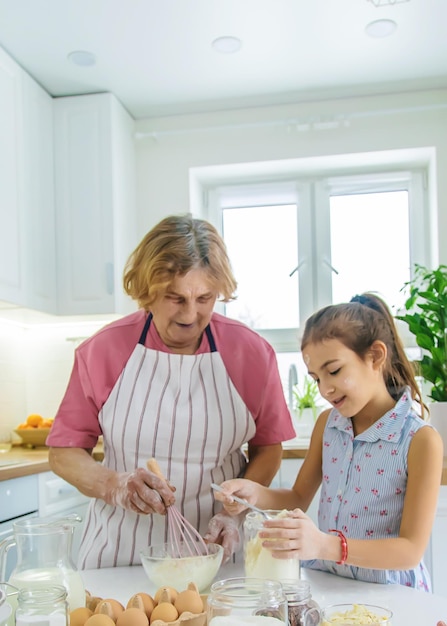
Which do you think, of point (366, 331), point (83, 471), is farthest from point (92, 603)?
point (366, 331)

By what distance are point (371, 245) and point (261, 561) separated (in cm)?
285

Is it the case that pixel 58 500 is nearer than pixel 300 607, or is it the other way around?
pixel 300 607

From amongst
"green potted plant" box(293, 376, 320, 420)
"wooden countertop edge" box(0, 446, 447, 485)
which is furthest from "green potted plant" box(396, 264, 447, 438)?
"green potted plant" box(293, 376, 320, 420)

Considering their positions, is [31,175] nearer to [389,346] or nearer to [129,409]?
[129,409]

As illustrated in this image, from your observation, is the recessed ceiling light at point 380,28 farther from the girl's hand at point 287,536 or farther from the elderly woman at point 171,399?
the girl's hand at point 287,536

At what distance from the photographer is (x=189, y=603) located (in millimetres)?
905

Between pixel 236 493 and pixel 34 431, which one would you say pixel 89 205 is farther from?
pixel 236 493

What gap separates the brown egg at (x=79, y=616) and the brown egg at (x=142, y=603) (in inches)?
2.0

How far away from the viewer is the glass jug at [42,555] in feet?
3.11

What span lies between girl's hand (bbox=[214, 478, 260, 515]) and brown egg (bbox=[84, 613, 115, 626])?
1.39 feet

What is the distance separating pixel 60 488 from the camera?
2859 mm

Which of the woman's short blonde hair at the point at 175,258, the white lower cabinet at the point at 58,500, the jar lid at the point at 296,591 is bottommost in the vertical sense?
the white lower cabinet at the point at 58,500

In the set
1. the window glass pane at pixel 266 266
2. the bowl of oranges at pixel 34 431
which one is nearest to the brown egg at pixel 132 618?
the bowl of oranges at pixel 34 431

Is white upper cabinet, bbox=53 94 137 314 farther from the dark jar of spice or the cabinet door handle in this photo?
the dark jar of spice
